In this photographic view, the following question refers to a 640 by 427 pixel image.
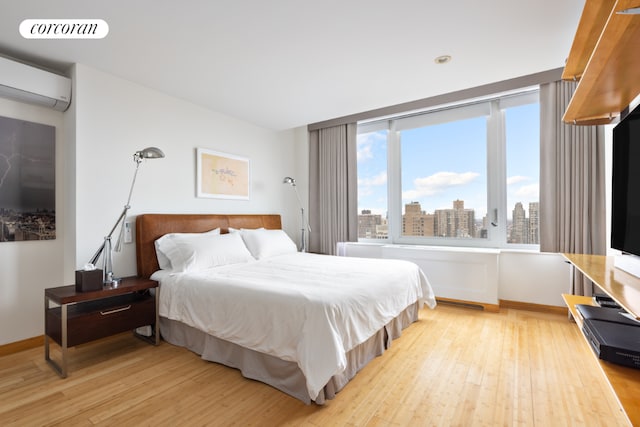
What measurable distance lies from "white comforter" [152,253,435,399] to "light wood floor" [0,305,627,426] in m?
0.28

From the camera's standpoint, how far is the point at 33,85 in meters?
2.45

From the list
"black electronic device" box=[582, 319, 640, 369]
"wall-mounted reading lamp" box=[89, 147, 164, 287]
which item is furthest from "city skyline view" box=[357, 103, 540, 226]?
"wall-mounted reading lamp" box=[89, 147, 164, 287]

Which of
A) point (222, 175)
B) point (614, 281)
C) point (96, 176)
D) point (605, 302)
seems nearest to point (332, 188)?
point (222, 175)

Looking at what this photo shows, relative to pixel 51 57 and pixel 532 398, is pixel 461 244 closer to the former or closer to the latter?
pixel 532 398

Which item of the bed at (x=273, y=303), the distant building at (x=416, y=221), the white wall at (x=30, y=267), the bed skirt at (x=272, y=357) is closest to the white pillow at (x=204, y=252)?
the bed at (x=273, y=303)

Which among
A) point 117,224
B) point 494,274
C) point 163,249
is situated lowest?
point 494,274

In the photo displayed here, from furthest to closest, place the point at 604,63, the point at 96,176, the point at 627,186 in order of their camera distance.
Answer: the point at 96,176 → the point at 627,186 → the point at 604,63

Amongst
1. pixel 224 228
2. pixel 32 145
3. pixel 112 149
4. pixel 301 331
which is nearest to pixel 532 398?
pixel 301 331

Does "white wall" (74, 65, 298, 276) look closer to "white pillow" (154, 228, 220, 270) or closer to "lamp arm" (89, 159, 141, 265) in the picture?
"lamp arm" (89, 159, 141, 265)

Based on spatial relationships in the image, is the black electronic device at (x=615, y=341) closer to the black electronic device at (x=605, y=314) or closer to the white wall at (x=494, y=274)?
the black electronic device at (x=605, y=314)

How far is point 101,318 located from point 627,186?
3441 millimetres

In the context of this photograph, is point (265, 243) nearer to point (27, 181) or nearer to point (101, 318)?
point (101, 318)

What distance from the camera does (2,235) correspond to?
8.02ft

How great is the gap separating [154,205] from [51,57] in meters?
1.47
